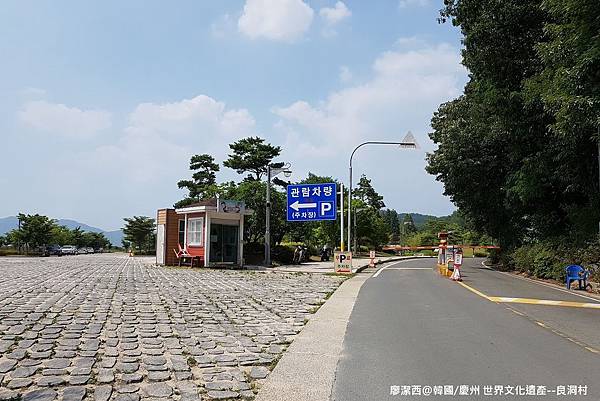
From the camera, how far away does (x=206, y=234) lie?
2941 centimetres

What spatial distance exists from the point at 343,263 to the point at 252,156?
31.0 metres

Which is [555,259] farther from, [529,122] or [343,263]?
[343,263]

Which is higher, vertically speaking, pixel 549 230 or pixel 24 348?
pixel 549 230

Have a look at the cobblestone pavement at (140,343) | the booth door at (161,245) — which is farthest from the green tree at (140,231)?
the cobblestone pavement at (140,343)

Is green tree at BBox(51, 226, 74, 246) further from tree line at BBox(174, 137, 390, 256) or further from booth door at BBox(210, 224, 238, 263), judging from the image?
booth door at BBox(210, 224, 238, 263)

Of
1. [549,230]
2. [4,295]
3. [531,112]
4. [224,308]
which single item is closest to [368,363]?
[224,308]

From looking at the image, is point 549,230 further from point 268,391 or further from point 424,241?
point 424,241

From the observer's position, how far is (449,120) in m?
33.7

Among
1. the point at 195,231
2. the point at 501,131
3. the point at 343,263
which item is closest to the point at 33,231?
the point at 195,231

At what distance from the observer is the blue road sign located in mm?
25984

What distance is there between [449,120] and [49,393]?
105 feet

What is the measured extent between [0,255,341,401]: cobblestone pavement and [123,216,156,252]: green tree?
59634mm

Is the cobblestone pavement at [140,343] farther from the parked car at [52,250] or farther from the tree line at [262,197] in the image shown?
the parked car at [52,250]

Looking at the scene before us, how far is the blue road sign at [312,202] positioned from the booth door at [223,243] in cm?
568
